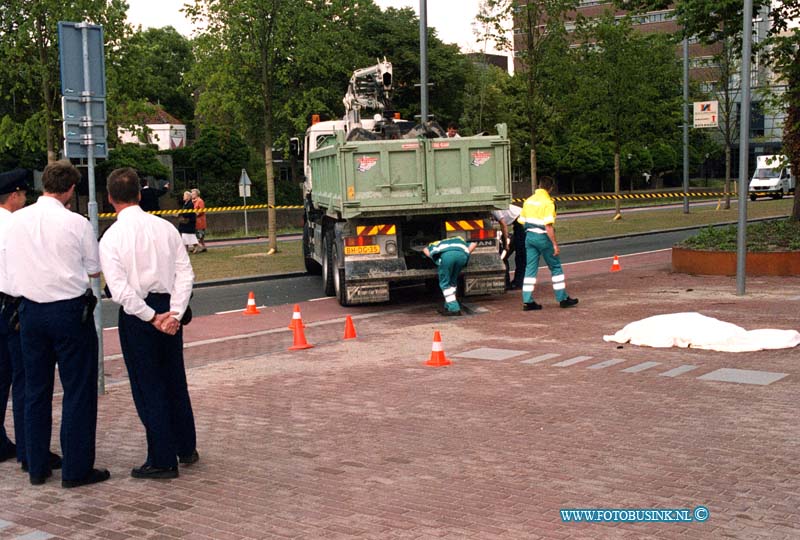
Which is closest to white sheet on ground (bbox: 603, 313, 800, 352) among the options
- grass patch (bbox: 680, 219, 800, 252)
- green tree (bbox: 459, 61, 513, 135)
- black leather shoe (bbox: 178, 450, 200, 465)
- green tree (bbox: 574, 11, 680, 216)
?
black leather shoe (bbox: 178, 450, 200, 465)

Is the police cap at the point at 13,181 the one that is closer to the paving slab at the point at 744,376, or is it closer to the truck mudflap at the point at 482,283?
the paving slab at the point at 744,376

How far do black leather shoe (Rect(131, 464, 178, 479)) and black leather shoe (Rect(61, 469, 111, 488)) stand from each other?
0.18 metres

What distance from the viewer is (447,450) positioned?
677 cm

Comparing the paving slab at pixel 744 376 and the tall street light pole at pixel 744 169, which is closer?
the paving slab at pixel 744 376

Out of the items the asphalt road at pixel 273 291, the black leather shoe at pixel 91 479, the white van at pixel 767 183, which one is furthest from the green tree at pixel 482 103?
the black leather shoe at pixel 91 479

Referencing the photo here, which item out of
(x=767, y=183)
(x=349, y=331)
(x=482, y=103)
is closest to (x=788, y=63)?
(x=349, y=331)

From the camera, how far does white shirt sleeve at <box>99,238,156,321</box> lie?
5.98m

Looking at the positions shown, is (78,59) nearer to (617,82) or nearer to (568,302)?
(568,302)

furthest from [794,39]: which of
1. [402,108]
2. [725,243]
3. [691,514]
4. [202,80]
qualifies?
[402,108]

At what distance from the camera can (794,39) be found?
18484 millimetres

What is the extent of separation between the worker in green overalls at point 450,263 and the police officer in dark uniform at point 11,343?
7.51m

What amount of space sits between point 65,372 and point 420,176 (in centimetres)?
883

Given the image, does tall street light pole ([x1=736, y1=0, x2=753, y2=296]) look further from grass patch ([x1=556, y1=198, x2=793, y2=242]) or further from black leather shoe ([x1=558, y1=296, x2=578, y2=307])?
grass patch ([x1=556, y1=198, x2=793, y2=242])

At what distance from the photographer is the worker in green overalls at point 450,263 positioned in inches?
544
